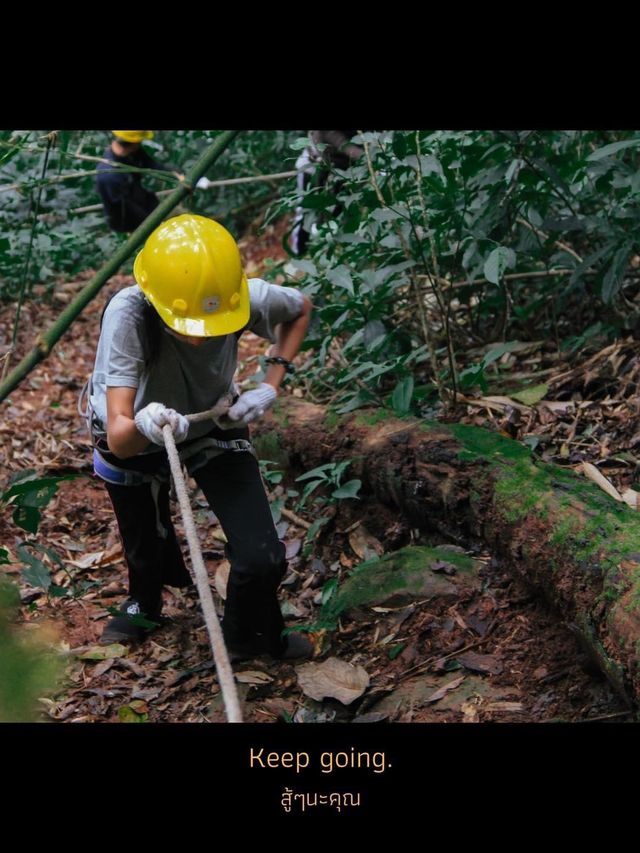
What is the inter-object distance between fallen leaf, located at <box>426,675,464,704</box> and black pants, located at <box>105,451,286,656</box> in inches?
26.8

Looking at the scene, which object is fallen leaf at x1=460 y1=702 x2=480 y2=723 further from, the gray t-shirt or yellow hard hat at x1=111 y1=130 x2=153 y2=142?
yellow hard hat at x1=111 y1=130 x2=153 y2=142

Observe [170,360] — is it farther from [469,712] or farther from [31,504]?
[469,712]

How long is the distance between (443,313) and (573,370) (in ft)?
2.16

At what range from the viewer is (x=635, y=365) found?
146 inches

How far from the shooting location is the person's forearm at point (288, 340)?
3295mm

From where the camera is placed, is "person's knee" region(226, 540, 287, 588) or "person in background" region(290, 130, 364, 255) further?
"person in background" region(290, 130, 364, 255)

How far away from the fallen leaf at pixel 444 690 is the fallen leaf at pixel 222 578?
1.22m

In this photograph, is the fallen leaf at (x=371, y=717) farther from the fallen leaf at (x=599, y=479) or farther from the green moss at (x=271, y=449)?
the green moss at (x=271, y=449)

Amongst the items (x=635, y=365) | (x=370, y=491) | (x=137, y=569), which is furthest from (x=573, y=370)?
(x=137, y=569)

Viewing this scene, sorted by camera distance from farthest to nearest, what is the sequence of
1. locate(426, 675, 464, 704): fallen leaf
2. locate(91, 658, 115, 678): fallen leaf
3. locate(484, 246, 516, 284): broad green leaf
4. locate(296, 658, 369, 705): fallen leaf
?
locate(484, 246, 516, 284): broad green leaf, locate(91, 658, 115, 678): fallen leaf, locate(296, 658, 369, 705): fallen leaf, locate(426, 675, 464, 704): fallen leaf

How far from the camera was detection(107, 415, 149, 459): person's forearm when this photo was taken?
2.59 m

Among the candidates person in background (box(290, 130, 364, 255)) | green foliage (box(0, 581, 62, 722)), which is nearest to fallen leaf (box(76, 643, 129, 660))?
person in background (box(290, 130, 364, 255))

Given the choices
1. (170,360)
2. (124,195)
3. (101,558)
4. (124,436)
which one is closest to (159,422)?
(124,436)

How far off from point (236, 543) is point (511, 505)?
36.8 inches
